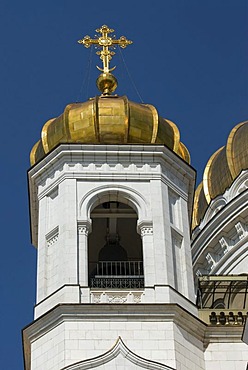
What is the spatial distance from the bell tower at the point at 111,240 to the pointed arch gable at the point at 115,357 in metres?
0.02

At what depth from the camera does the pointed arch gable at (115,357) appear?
2494cm

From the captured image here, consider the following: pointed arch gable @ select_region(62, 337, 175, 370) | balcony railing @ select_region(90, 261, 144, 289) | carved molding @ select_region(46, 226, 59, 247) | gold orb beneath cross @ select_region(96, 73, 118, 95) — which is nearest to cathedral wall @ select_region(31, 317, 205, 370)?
pointed arch gable @ select_region(62, 337, 175, 370)

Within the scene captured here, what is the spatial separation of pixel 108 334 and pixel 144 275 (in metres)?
1.59

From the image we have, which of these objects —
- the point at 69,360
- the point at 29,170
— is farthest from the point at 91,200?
the point at 69,360

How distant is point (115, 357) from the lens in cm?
2514

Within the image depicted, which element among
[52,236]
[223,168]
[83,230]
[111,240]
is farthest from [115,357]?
[223,168]

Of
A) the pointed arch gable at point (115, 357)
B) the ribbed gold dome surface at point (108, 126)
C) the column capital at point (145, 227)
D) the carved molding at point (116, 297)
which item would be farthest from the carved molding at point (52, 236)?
the pointed arch gable at point (115, 357)

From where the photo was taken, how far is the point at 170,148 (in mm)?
28875

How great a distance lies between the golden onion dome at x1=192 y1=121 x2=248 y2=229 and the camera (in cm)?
3581

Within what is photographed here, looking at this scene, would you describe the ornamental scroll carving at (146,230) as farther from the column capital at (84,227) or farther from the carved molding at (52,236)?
the carved molding at (52,236)

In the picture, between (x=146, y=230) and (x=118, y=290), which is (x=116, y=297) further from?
(x=146, y=230)

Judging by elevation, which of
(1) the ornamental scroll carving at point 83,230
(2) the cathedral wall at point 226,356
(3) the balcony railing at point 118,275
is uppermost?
(1) the ornamental scroll carving at point 83,230

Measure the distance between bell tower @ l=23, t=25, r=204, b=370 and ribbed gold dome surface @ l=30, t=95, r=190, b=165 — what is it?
0.06 ft

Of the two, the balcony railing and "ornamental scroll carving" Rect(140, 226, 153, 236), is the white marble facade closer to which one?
"ornamental scroll carving" Rect(140, 226, 153, 236)
